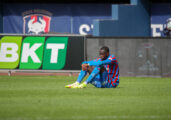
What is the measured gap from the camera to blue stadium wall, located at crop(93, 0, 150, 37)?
30.7m

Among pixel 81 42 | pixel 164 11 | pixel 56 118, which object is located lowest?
pixel 56 118

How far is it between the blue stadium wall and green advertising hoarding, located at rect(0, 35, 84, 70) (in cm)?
692

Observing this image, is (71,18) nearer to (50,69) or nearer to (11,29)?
(11,29)

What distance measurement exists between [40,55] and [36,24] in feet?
42.3

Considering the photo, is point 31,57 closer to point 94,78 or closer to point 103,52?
point 94,78

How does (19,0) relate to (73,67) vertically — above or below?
above

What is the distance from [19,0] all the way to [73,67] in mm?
14115

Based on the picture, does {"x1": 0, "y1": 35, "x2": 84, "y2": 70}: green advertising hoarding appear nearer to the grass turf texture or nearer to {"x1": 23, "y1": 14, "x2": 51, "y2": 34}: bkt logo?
the grass turf texture

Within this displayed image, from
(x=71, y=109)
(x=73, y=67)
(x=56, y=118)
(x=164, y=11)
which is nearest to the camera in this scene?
(x=56, y=118)

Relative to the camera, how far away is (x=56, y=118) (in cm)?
830

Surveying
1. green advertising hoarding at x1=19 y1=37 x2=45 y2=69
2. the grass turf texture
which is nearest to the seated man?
the grass turf texture

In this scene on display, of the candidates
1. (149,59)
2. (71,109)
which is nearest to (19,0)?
(149,59)

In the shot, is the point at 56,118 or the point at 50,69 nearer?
the point at 56,118

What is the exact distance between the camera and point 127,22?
3167 cm
